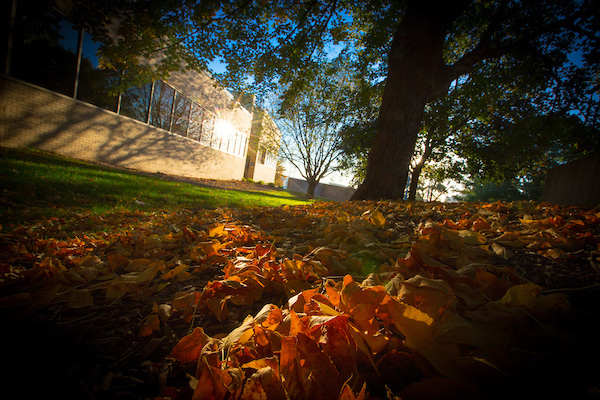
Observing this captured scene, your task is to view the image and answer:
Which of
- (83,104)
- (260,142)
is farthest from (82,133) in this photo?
(260,142)

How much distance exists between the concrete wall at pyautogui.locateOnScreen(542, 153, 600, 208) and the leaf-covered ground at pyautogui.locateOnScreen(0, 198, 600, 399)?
14.5 ft

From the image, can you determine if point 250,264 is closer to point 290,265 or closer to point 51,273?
point 290,265

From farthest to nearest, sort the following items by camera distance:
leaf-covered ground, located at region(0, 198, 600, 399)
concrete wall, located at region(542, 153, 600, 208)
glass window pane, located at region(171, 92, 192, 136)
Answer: glass window pane, located at region(171, 92, 192, 136) → concrete wall, located at region(542, 153, 600, 208) → leaf-covered ground, located at region(0, 198, 600, 399)

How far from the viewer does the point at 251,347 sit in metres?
0.64

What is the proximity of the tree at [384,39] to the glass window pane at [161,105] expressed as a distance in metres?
6.14

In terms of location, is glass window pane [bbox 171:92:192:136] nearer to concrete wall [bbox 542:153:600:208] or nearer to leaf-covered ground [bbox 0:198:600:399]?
leaf-covered ground [bbox 0:198:600:399]

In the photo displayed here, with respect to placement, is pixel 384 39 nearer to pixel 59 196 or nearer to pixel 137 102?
pixel 59 196

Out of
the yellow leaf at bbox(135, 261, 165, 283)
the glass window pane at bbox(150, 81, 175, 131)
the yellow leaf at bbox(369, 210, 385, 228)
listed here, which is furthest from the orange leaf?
the glass window pane at bbox(150, 81, 175, 131)

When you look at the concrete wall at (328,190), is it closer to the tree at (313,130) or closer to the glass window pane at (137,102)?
the tree at (313,130)

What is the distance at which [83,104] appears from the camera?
9148 millimetres

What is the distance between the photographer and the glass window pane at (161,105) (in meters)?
12.7

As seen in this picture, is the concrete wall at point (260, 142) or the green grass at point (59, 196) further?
the concrete wall at point (260, 142)

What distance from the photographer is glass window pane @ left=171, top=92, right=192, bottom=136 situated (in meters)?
14.5

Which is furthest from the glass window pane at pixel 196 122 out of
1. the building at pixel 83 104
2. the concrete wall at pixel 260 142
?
the concrete wall at pixel 260 142
